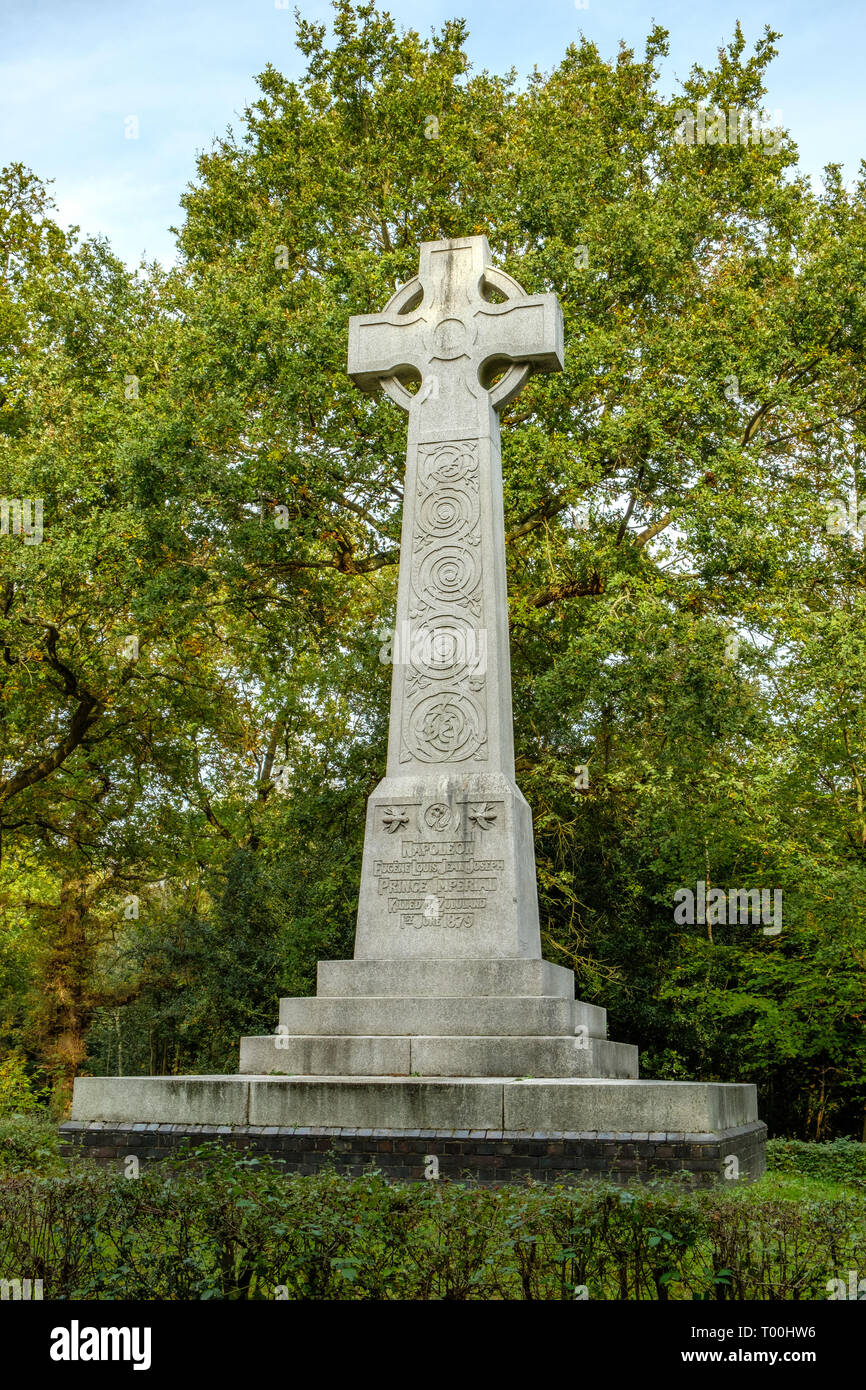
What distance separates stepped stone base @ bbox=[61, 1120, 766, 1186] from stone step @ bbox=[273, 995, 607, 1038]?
121 cm

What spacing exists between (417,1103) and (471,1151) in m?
0.47

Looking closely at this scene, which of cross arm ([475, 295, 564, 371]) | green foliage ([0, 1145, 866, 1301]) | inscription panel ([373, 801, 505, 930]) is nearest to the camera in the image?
green foliage ([0, 1145, 866, 1301])

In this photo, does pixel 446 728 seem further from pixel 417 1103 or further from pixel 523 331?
pixel 523 331

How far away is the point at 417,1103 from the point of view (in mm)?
7043

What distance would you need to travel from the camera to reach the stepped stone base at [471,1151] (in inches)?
257

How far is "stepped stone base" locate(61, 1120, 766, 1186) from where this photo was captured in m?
6.52

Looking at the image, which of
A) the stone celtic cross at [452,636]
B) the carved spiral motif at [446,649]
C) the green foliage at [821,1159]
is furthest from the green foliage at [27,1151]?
the green foliage at [821,1159]

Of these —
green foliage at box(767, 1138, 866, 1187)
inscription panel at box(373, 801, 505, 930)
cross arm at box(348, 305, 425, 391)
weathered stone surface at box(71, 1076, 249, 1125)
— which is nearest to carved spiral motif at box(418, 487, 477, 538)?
cross arm at box(348, 305, 425, 391)

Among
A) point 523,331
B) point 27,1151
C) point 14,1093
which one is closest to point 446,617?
point 523,331

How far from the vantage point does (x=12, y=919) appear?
2262 cm

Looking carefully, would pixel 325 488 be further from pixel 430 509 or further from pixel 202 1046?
pixel 202 1046

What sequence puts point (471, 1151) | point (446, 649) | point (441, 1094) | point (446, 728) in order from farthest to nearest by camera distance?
point (446, 649)
point (446, 728)
point (441, 1094)
point (471, 1151)

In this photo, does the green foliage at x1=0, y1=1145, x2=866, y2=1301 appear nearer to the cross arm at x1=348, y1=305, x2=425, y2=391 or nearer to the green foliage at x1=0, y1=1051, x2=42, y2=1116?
the cross arm at x1=348, y1=305, x2=425, y2=391
